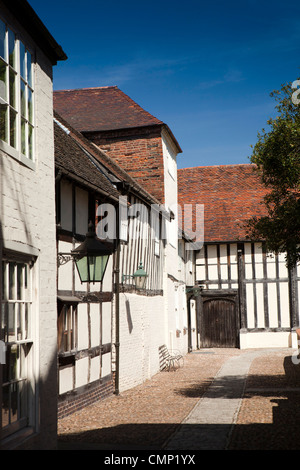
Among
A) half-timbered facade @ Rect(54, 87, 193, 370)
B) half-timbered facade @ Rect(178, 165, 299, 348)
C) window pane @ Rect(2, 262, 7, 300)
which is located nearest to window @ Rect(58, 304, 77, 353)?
window pane @ Rect(2, 262, 7, 300)

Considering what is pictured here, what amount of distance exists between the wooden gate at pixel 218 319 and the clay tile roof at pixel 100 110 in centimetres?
966

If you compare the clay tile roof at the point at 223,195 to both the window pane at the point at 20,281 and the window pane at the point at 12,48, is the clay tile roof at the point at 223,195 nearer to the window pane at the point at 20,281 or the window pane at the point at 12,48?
the window pane at the point at 20,281

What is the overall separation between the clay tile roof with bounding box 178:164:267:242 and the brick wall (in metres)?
7.46

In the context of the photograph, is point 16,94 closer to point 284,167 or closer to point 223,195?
point 284,167

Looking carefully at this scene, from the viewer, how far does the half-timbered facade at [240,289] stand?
24.2 meters

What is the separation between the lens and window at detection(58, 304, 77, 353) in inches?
365

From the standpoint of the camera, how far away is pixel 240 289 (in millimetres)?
24734

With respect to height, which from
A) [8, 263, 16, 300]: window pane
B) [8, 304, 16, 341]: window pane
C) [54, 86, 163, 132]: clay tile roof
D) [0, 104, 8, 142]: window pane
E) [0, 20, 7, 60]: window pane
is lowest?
[8, 304, 16, 341]: window pane

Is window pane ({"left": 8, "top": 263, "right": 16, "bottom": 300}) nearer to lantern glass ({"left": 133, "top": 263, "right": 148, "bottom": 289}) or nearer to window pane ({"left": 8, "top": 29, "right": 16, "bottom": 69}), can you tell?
window pane ({"left": 8, "top": 29, "right": 16, "bottom": 69})

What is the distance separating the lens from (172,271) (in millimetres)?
20203

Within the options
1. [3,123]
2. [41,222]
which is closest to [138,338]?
[41,222]

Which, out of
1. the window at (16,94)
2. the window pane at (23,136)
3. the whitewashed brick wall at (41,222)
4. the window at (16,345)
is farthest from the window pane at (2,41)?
the window at (16,345)

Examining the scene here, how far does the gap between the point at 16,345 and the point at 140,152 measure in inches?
537
